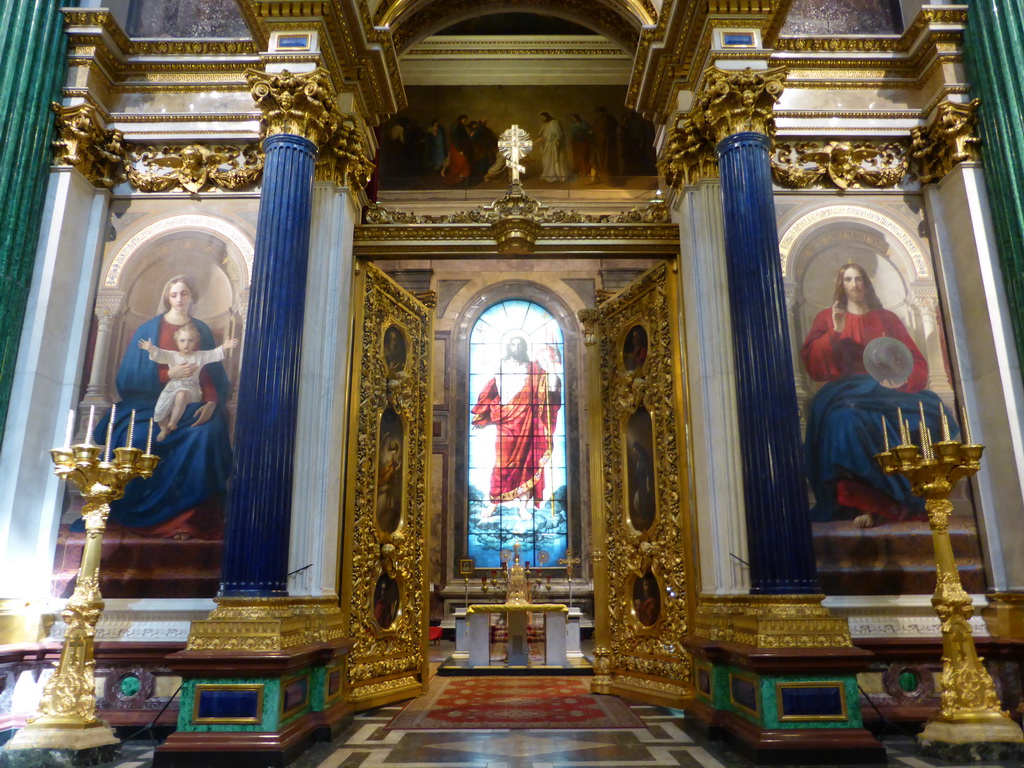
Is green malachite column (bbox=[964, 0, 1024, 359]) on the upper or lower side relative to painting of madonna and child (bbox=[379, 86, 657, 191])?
lower

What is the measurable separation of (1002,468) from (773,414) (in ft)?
8.05

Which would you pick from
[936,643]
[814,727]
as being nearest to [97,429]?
[814,727]

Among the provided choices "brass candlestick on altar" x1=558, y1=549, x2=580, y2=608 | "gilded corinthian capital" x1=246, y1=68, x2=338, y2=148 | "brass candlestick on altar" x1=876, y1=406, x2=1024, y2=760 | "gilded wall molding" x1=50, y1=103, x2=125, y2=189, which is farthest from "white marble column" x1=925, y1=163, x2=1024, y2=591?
"gilded wall molding" x1=50, y1=103, x2=125, y2=189

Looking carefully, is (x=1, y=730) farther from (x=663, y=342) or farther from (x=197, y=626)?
(x=663, y=342)

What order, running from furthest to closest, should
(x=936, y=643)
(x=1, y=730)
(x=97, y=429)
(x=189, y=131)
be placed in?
1. (x=189, y=131)
2. (x=97, y=429)
3. (x=936, y=643)
4. (x=1, y=730)

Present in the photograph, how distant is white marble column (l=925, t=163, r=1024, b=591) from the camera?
6.68m

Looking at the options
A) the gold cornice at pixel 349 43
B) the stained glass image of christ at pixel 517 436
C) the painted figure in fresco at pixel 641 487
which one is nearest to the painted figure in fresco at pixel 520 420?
the stained glass image of christ at pixel 517 436

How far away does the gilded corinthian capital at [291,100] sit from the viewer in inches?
261

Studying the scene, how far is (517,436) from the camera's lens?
52.0ft

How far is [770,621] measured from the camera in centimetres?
559

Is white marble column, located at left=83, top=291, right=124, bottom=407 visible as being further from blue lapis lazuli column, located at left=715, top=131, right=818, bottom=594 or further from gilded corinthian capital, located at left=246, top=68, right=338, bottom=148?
blue lapis lazuli column, located at left=715, top=131, right=818, bottom=594

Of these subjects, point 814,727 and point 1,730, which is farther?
point 1,730

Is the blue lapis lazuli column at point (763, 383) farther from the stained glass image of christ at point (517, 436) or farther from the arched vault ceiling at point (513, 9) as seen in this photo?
the stained glass image of christ at point (517, 436)

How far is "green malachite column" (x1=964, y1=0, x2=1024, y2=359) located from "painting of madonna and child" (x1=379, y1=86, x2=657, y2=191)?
7799 mm
